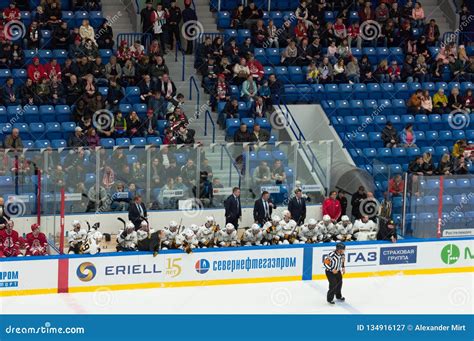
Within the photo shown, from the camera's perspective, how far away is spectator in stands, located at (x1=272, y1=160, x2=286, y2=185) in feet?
91.8

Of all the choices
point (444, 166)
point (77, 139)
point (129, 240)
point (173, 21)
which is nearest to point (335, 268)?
point (129, 240)

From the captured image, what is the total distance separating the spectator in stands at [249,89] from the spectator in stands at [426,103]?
433 cm

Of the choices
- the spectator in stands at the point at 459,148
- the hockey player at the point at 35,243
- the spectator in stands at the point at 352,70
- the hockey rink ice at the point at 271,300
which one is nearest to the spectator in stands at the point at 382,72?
the spectator in stands at the point at 352,70

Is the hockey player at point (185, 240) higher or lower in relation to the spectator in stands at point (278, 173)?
lower

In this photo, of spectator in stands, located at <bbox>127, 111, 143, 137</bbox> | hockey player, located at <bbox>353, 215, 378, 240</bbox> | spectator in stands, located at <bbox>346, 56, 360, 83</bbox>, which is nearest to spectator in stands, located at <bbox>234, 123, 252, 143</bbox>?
spectator in stands, located at <bbox>127, 111, 143, 137</bbox>

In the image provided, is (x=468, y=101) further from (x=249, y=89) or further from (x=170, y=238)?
(x=170, y=238)

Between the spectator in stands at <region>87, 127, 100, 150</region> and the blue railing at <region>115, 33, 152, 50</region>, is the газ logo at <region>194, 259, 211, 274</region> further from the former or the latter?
the blue railing at <region>115, 33, 152, 50</region>

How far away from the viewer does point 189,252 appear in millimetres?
24938

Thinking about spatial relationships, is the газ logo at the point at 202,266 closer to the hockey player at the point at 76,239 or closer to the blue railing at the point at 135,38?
the hockey player at the point at 76,239

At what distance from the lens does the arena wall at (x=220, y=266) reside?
23.9 m

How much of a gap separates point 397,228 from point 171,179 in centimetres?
487

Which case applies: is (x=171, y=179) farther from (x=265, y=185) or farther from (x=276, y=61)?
(x=276, y=61)

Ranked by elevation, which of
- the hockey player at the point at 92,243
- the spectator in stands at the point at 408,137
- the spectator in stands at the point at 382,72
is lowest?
the hockey player at the point at 92,243
